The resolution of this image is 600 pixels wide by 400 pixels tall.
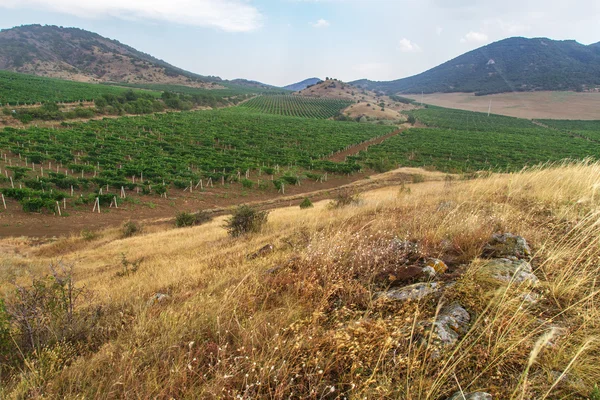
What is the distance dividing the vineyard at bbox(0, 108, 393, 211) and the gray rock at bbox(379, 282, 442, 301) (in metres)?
23.2

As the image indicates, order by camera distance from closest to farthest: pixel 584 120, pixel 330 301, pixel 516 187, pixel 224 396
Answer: pixel 224 396
pixel 330 301
pixel 516 187
pixel 584 120

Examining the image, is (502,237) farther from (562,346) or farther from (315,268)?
(315,268)

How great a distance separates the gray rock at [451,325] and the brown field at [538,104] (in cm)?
16132

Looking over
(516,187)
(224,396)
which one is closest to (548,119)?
(516,187)

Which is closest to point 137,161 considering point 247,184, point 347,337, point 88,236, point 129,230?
point 247,184

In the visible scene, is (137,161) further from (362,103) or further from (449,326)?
(362,103)

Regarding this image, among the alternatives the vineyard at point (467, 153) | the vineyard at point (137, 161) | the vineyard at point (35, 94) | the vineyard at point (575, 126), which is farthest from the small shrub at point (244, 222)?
the vineyard at point (575, 126)

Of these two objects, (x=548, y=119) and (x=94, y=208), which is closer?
(x=94, y=208)

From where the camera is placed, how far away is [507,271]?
3.22 metres

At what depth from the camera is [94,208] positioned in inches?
816

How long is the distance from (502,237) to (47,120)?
6615 cm

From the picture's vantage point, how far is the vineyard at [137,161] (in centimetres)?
2342

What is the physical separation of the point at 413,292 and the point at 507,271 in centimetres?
109

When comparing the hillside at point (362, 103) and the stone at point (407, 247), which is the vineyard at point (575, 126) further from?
the stone at point (407, 247)
